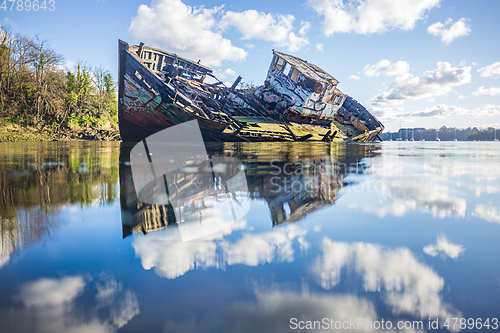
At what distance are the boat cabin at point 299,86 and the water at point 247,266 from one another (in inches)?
656

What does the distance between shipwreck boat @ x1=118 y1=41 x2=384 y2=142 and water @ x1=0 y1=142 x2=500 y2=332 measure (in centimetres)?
1093

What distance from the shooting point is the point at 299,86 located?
18297mm

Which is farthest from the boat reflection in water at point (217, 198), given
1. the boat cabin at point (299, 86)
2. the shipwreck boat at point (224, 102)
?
the boat cabin at point (299, 86)

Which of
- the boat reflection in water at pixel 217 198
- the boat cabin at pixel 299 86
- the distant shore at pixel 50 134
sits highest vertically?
the boat cabin at pixel 299 86

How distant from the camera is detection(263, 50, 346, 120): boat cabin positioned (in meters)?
18.2

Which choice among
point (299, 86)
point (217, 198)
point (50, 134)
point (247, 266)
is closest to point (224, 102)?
point (299, 86)

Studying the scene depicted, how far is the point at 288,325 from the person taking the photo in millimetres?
1062

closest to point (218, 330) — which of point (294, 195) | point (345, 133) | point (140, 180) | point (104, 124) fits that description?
point (294, 195)

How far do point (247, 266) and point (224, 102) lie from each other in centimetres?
1911

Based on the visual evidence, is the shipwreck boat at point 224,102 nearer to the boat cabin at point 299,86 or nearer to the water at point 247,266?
the boat cabin at point 299,86

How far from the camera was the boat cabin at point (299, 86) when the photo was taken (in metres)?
18.2

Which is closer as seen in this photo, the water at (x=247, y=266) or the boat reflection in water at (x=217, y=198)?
the water at (x=247, y=266)

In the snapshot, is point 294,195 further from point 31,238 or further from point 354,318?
point 31,238

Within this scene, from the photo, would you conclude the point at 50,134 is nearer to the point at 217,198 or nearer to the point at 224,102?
the point at 224,102
